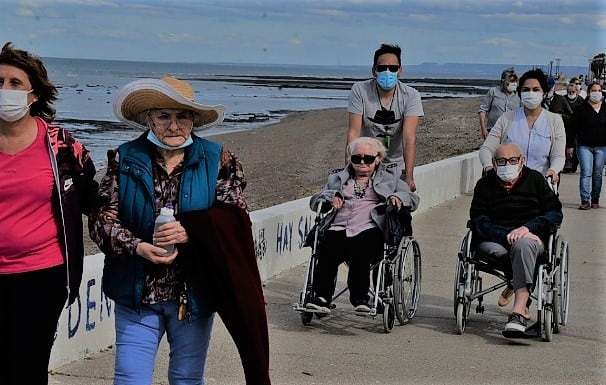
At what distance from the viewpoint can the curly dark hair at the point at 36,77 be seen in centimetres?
425

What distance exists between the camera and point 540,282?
6586mm

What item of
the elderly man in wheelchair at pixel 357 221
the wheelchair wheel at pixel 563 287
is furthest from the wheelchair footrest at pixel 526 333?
the elderly man in wheelchair at pixel 357 221

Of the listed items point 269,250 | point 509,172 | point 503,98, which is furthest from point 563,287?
point 503,98

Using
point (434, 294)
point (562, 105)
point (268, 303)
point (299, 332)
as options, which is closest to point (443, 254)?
point (434, 294)

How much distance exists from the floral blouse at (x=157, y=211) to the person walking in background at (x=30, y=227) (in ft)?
0.74

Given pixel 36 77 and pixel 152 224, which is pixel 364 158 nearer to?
pixel 36 77

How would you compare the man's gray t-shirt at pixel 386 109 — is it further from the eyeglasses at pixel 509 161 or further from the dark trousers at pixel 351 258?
the dark trousers at pixel 351 258

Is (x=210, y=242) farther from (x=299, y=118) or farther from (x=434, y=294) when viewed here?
(x=299, y=118)

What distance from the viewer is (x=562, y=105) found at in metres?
17.7

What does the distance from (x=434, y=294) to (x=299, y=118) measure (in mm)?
39271

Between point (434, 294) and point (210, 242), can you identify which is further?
point (434, 294)

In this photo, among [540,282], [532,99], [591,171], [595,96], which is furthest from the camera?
[595,96]

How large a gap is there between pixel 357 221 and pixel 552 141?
1.91m

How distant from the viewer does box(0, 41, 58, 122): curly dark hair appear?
4250 mm
